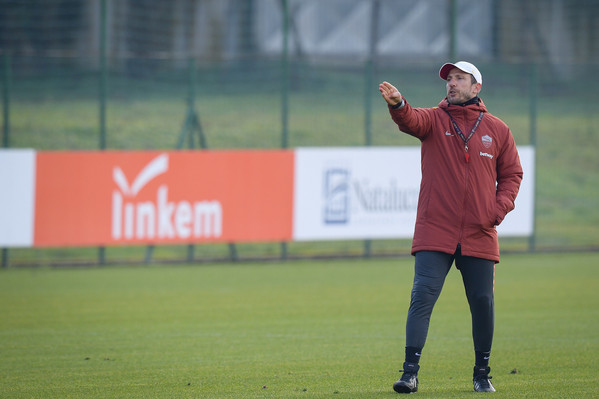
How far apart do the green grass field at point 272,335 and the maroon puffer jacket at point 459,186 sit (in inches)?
39.7

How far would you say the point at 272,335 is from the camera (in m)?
8.59

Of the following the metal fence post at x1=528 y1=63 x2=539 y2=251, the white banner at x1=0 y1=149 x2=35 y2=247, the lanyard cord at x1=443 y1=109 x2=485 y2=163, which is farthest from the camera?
the metal fence post at x1=528 y1=63 x2=539 y2=251

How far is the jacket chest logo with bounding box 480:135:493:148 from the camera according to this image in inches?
237

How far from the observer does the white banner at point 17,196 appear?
547 inches

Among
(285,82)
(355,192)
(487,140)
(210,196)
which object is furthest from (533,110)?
(487,140)

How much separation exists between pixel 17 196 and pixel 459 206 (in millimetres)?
9579

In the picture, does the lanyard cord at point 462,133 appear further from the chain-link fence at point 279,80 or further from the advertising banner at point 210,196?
the chain-link fence at point 279,80

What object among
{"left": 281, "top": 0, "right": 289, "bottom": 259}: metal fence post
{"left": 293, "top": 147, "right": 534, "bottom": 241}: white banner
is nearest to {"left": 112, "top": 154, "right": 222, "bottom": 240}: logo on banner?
{"left": 293, "top": 147, "right": 534, "bottom": 241}: white banner

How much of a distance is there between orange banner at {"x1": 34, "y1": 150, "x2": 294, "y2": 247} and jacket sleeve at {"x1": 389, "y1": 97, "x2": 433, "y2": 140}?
8.81 metres

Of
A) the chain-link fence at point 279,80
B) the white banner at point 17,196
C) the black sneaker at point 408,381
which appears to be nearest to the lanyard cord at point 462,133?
the black sneaker at point 408,381

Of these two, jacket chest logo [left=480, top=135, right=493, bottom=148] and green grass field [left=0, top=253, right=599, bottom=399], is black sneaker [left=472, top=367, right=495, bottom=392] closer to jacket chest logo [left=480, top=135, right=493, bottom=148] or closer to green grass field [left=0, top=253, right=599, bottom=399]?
green grass field [left=0, top=253, right=599, bottom=399]

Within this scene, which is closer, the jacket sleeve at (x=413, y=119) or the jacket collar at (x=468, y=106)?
the jacket sleeve at (x=413, y=119)

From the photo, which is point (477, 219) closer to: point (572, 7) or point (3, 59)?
point (3, 59)

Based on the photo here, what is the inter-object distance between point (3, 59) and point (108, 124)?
2178 mm
